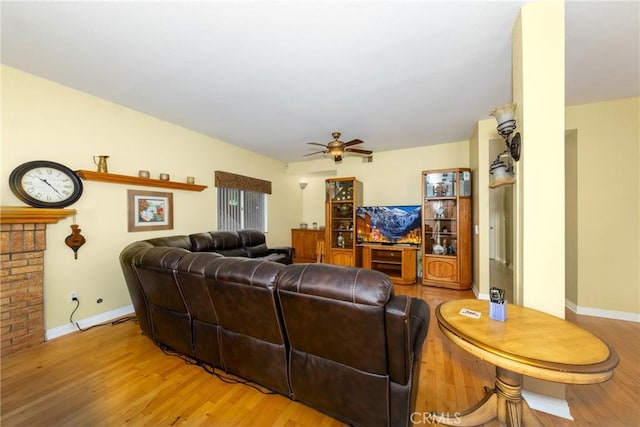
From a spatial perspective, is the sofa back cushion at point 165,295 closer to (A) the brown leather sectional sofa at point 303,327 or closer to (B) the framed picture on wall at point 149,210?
(A) the brown leather sectional sofa at point 303,327

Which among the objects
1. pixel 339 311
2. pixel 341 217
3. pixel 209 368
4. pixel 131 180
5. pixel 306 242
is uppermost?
pixel 131 180

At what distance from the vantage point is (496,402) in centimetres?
134

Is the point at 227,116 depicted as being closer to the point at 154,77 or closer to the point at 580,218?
the point at 154,77

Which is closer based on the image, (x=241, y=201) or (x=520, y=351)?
(x=520, y=351)

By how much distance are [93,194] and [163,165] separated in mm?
970

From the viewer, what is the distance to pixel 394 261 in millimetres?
4680

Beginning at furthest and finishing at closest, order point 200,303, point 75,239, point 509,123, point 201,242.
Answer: point 201,242
point 75,239
point 200,303
point 509,123

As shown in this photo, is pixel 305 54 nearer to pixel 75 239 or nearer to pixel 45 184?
pixel 45 184

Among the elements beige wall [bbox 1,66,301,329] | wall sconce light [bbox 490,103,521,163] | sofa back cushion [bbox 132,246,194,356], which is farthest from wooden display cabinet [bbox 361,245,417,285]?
sofa back cushion [bbox 132,246,194,356]

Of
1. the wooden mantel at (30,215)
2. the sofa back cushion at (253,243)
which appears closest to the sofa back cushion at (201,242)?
the sofa back cushion at (253,243)

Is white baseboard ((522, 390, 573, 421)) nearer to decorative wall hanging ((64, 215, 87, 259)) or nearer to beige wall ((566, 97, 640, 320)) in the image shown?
beige wall ((566, 97, 640, 320))

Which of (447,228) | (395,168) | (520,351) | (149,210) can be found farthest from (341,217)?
(520,351)

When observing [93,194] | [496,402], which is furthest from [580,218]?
[93,194]

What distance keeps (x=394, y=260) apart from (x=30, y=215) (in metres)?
4.94
